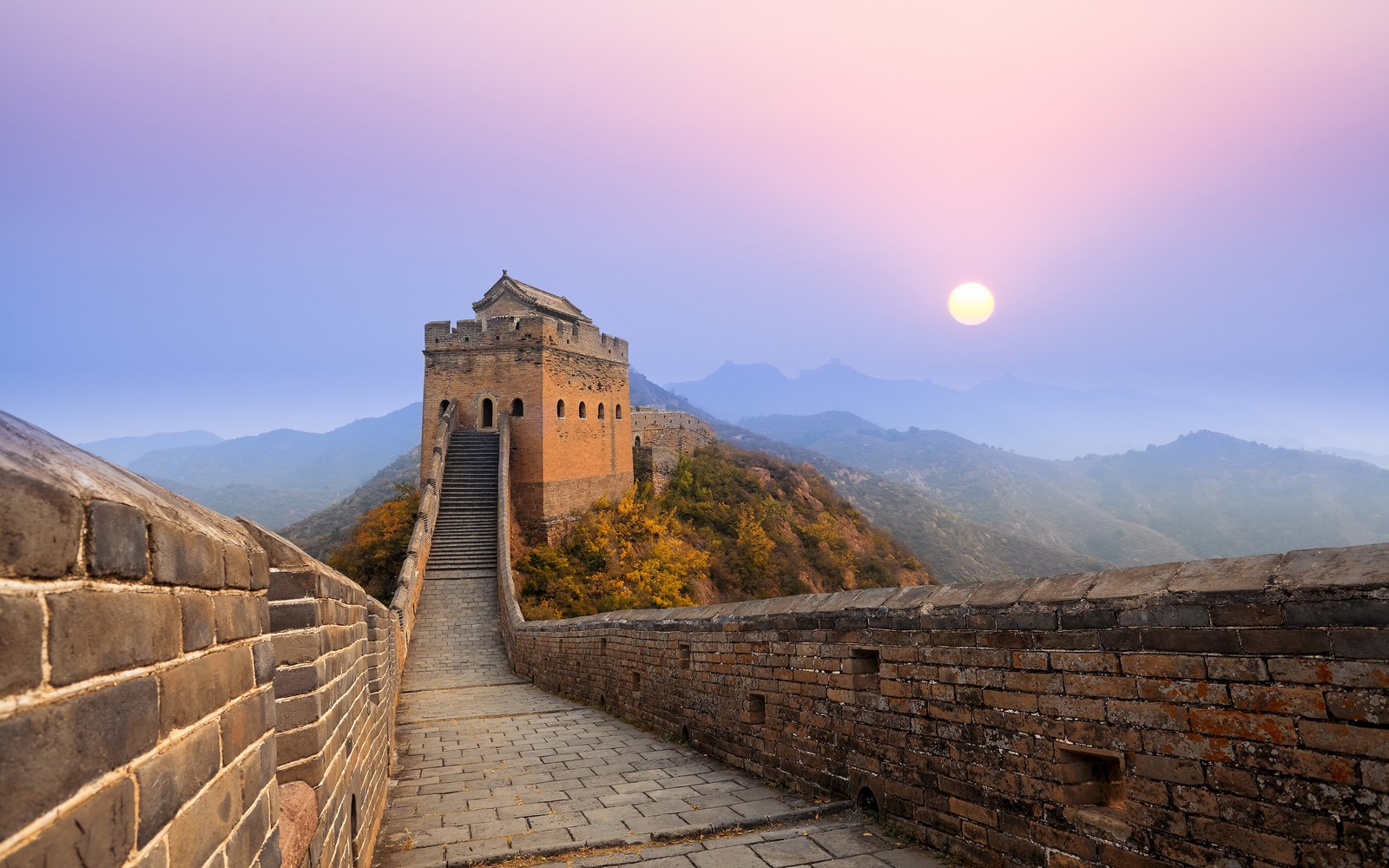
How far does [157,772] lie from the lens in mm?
1233

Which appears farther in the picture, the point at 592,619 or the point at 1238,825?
the point at 592,619

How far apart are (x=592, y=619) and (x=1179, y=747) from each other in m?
8.53

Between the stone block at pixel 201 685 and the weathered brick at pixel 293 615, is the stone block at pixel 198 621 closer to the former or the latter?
the stone block at pixel 201 685

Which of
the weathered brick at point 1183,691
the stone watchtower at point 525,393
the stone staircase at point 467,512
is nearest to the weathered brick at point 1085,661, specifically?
the weathered brick at point 1183,691

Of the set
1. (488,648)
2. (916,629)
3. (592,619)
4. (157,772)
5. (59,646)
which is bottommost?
(488,648)

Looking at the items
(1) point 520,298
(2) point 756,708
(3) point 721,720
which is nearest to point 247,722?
(2) point 756,708

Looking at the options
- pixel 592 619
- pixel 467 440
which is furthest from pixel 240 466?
pixel 592 619

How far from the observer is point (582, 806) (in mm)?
5809

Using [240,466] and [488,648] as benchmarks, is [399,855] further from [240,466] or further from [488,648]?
[240,466]

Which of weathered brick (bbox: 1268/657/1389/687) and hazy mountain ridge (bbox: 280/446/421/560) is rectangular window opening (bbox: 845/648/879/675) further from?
hazy mountain ridge (bbox: 280/446/421/560)

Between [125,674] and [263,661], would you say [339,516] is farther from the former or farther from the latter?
[125,674]

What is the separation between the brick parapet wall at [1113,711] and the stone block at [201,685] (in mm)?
3666

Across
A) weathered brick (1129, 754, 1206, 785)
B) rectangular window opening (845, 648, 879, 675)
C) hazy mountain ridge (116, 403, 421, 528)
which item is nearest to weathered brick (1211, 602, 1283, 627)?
weathered brick (1129, 754, 1206, 785)

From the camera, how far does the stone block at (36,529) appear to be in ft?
2.90
